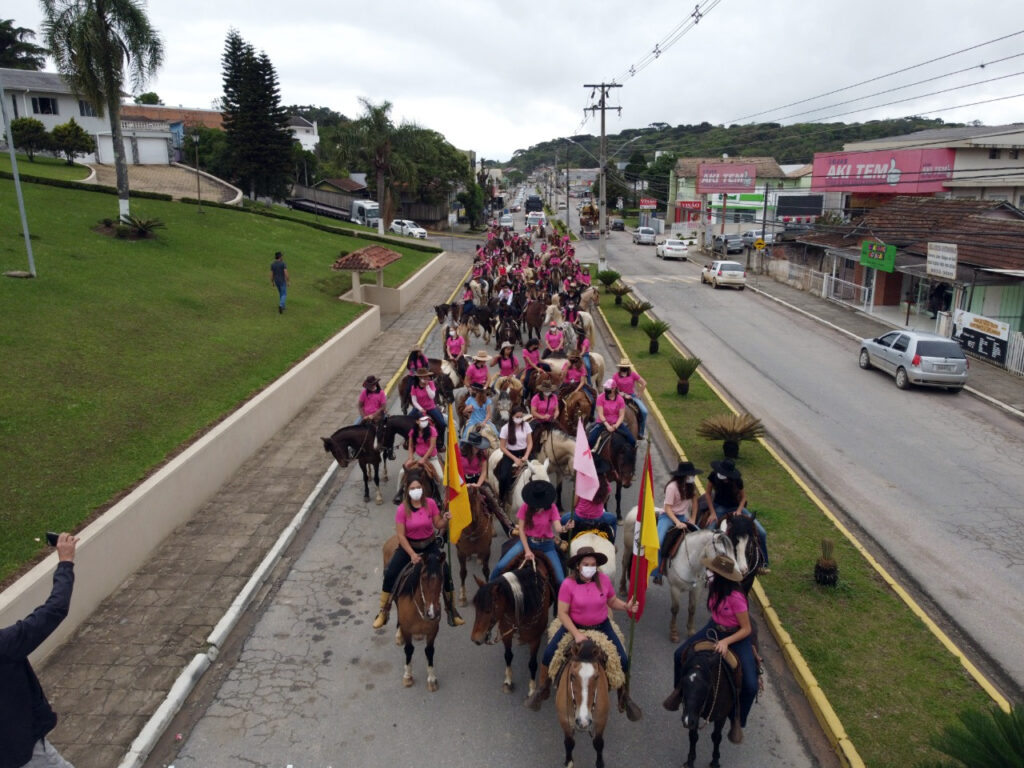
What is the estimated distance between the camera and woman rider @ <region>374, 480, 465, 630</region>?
25.8 feet

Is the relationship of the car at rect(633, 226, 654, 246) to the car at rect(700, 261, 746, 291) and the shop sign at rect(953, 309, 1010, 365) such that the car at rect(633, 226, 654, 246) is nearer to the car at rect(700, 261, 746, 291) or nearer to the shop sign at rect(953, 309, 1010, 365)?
the car at rect(700, 261, 746, 291)

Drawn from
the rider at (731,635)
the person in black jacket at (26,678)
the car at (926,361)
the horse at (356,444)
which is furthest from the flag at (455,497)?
the car at (926,361)

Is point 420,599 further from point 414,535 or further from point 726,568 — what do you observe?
point 726,568

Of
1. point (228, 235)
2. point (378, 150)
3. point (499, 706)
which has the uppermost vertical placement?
point (378, 150)

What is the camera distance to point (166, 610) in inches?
353

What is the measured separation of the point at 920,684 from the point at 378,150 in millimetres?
54533

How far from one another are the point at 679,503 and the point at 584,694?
11.1 feet

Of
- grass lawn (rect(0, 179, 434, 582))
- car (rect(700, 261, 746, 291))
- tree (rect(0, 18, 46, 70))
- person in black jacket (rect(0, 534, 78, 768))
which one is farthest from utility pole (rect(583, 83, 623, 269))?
tree (rect(0, 18, 46, 70))

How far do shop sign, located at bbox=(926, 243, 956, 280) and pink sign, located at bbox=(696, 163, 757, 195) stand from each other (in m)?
33.9

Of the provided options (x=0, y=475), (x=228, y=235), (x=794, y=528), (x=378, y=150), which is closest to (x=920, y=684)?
(x=794, y=528)

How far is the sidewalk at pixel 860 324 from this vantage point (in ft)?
62.3

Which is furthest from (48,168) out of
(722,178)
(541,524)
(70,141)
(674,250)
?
(722,178)

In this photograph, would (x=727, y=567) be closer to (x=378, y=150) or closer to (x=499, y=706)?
(x=499, y=706)

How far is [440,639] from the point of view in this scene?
8656 mm
